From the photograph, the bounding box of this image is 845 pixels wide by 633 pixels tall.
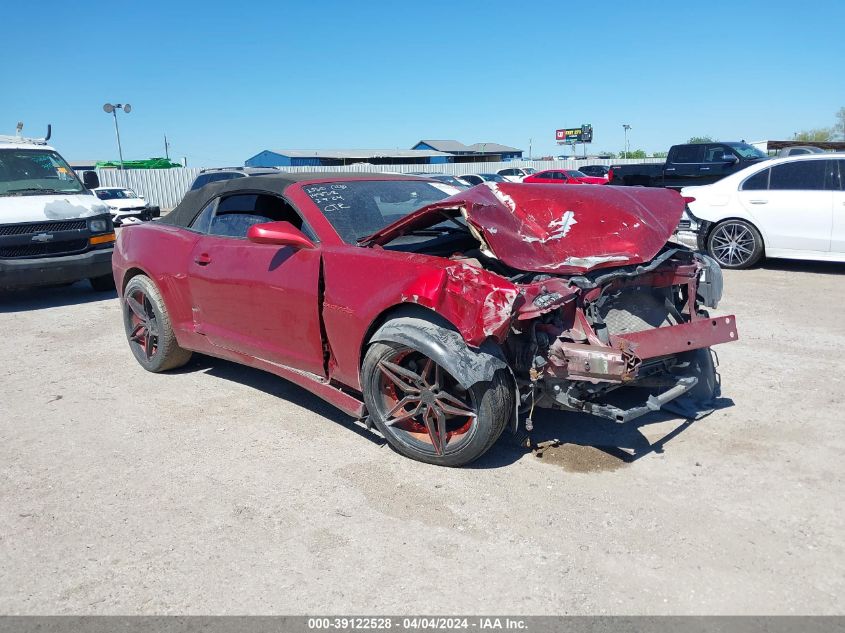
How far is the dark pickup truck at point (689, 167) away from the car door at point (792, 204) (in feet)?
14.7

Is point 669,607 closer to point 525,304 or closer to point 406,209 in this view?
point 525,304

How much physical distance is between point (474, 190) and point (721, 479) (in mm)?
2075

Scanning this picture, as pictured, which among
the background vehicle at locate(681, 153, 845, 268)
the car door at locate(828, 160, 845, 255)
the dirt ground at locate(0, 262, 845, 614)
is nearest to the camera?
the dirt ground at locate(0, 262, 845, 614)

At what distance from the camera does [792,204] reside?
850 centimetres

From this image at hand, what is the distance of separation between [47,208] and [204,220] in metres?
4.68

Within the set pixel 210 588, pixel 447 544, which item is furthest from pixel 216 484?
pixel 447 544

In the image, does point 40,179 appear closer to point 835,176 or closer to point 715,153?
point 835,176

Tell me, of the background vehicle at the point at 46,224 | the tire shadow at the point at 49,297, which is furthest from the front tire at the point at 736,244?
the tire shadow at the point at 49,297

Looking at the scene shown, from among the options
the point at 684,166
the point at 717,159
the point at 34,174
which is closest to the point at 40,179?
the point at 34,174

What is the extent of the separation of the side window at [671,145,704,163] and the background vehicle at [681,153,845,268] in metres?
6.68

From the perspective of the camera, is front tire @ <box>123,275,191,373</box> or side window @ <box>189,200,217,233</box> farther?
front tire @ <box>123,275,191,373</box>

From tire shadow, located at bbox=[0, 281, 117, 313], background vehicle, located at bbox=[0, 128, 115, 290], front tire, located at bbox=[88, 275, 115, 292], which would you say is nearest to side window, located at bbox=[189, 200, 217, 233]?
background vehicle, located at bbox=[0, 128, 115, 290]

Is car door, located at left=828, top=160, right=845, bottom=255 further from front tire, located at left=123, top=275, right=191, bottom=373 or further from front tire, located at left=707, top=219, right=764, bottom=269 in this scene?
front tire, located at left=123, top=275, right=191, bottom=373

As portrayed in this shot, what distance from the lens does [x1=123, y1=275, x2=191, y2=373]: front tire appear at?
16.8 feet
